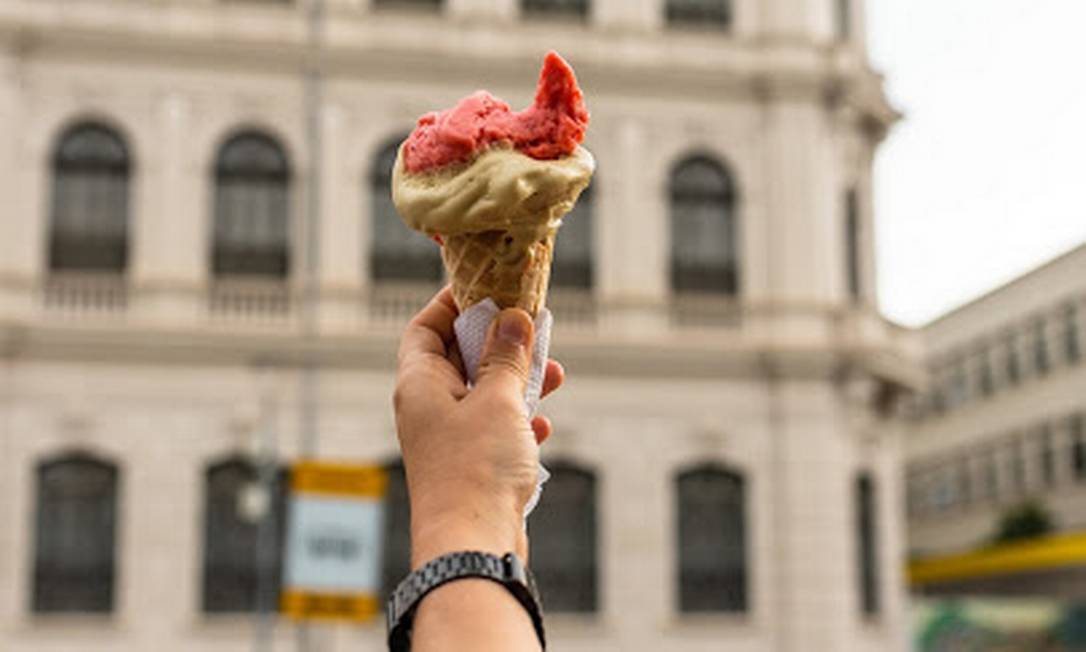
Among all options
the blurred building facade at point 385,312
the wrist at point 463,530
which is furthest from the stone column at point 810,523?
the wrist at point 463,530

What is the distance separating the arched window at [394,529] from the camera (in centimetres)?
2700

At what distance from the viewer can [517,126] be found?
2.98m

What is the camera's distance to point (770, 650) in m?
27.3

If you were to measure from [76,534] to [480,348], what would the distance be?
24.3m

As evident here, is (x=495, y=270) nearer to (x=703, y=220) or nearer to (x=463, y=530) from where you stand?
(x=463, y=530)

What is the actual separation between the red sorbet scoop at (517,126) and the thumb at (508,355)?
1.21 feet

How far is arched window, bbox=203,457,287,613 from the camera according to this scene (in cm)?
2594

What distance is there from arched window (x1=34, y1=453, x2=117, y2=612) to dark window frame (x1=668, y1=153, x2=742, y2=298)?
375 inches

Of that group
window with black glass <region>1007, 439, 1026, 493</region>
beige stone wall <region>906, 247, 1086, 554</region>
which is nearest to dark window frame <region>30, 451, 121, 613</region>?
beige stone wall <region>906, 247, 1086, 554</region>

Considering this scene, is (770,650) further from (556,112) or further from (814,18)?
(556,112)

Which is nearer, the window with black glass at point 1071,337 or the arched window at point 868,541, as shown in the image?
the arched window at point 868,541

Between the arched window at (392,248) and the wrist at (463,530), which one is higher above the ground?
the arched window at (392,248)

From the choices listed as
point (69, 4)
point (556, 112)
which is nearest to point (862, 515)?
point (69, 4)

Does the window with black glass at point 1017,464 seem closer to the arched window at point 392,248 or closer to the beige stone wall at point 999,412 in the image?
the beige stone wall at point 999,412
